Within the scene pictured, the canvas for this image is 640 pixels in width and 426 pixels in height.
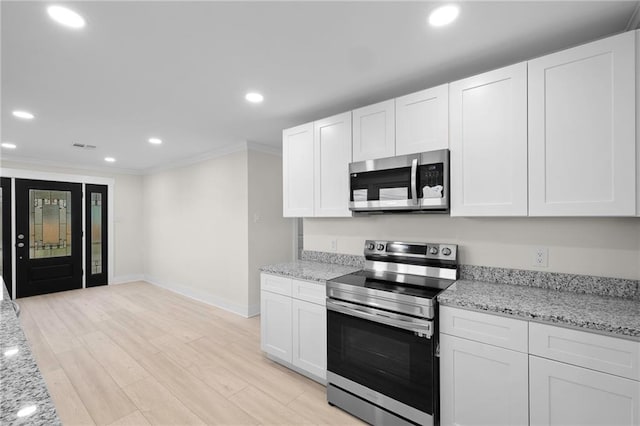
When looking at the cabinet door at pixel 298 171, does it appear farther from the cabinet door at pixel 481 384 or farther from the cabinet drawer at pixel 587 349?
the cabinet drawer at pixel 587 349

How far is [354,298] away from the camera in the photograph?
6.95 ft

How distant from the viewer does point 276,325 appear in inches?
109

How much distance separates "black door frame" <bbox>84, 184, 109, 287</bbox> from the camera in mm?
5793

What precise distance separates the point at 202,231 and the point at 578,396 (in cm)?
482

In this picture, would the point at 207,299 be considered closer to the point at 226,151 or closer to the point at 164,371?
the point at 164,371

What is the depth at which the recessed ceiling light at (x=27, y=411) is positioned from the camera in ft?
2.21

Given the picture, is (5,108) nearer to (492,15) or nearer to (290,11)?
(290,11)

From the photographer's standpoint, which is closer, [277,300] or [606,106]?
[606,106]

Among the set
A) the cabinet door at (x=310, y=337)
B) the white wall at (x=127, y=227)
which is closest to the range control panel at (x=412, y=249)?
the cabinet door at (x=310, y=337)

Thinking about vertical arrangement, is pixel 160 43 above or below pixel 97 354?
above

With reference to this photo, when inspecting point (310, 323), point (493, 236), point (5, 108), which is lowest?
point (310, 323)

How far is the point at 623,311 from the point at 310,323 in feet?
6.42

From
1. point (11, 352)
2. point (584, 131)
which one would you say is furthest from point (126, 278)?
point (584, 131)

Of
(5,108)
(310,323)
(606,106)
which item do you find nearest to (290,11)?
(606,106)
